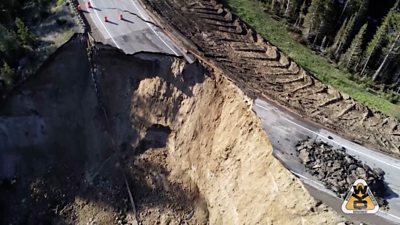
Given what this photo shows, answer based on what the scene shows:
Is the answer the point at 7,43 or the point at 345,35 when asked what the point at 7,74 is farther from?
the point at 345,35

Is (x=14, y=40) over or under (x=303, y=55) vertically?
under

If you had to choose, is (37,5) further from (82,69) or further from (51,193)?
(51,193)

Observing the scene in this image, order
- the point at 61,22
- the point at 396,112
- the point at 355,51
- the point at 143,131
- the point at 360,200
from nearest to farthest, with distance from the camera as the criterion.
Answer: the point at 360,200, the point at 396,112, the point at 61,22, the point at 143,131, the point at 355,51

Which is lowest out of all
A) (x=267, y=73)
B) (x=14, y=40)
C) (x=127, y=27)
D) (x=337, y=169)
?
(x=337, y=169)

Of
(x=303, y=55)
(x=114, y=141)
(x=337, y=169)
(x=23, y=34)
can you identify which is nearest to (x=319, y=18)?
(x=303, y=55)

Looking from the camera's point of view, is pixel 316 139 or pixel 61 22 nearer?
pixel 316 139

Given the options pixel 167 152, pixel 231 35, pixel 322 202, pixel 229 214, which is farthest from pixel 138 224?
pixel 231 35

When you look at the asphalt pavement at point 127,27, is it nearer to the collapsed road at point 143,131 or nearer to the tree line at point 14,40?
the collapsed road at point 143,131

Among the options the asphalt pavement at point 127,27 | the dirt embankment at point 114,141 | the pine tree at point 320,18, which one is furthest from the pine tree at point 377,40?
the asphalt pavement at point 127,27

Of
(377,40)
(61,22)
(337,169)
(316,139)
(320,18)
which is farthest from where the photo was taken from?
(320,18)
